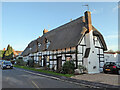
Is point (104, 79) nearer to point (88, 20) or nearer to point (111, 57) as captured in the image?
point (88, 20)

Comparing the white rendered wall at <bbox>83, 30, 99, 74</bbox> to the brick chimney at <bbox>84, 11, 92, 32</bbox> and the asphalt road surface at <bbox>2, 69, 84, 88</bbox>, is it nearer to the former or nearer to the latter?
the brick chimney at <bbox>84, 11, 92, 32</bbox>

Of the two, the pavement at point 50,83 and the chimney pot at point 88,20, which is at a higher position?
the chimney pot at point 88,20

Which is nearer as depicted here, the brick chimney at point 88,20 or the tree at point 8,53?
the brick chimney at point 88,20

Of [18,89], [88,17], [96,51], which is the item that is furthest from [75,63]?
[18,89]

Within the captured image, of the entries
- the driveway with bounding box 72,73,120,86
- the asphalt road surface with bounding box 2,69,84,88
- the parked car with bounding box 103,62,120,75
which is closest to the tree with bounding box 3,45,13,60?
the asphalt road surface with bounding box 2,69,84,88

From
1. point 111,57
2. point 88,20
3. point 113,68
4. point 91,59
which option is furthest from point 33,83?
point 111,57

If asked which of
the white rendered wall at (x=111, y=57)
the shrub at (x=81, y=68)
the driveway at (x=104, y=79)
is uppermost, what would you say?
the white rendered wall at (x=111, y=57)

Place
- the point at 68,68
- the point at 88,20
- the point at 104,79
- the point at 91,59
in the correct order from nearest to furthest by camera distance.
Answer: the point at 104,79, the point at 68,68, the point at 91,59, the point at 88,20

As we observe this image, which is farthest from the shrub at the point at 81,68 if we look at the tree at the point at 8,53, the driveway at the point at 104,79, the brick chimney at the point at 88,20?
the tree at the point at 8,53

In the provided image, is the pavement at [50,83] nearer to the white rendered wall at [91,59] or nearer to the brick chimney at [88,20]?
the white rendered wall at [91,59]

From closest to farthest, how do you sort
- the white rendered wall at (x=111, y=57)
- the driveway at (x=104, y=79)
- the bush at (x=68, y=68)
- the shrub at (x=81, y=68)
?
the driveway at (x=104, y=79), the bush at (x=68, y=68), the shrub at (x=81, y=68), the white rendered wall at (x=111, y=57)

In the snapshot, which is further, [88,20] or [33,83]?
[88,20]

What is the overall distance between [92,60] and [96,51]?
1.63m

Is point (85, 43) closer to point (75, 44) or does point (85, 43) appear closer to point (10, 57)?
point (75, 44)
